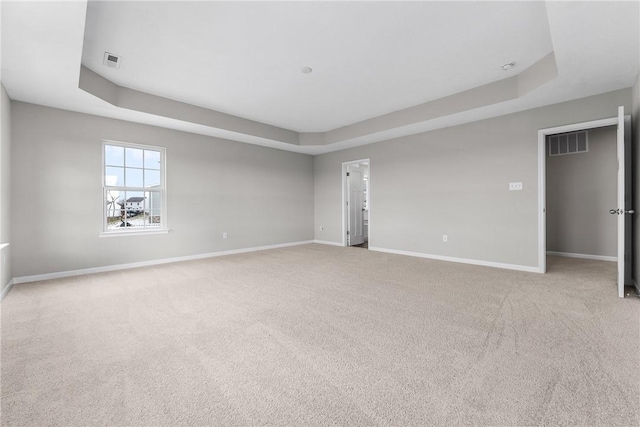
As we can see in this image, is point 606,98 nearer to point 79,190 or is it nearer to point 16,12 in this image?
point 16,12

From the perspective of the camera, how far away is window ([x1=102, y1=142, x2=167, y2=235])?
433 cm

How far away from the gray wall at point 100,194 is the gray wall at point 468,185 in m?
2.44

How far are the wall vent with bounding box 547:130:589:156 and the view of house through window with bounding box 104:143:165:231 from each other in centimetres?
751

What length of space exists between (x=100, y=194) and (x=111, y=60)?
6.90 feet

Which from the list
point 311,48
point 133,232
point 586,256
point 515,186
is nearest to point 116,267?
point 133,232

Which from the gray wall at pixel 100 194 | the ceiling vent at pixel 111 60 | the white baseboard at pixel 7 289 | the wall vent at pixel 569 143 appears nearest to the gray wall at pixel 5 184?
the white baseboard at pixel 7 289

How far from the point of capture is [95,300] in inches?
115

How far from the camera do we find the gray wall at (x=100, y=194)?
3658 mm

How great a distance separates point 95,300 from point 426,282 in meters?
3.88

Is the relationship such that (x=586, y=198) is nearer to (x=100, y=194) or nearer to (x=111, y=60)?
(x=111, y=60)

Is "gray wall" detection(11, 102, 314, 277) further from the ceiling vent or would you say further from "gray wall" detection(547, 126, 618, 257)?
"gray wall" detection(547, 126, 618, 257)

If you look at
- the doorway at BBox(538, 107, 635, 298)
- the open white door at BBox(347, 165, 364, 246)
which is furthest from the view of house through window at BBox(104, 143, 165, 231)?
the doorway at BBox(538, 107, 635, 298)

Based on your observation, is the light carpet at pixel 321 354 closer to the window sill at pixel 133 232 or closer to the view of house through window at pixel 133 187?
the window sill at pixel 133 232

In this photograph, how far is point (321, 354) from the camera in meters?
1.83
